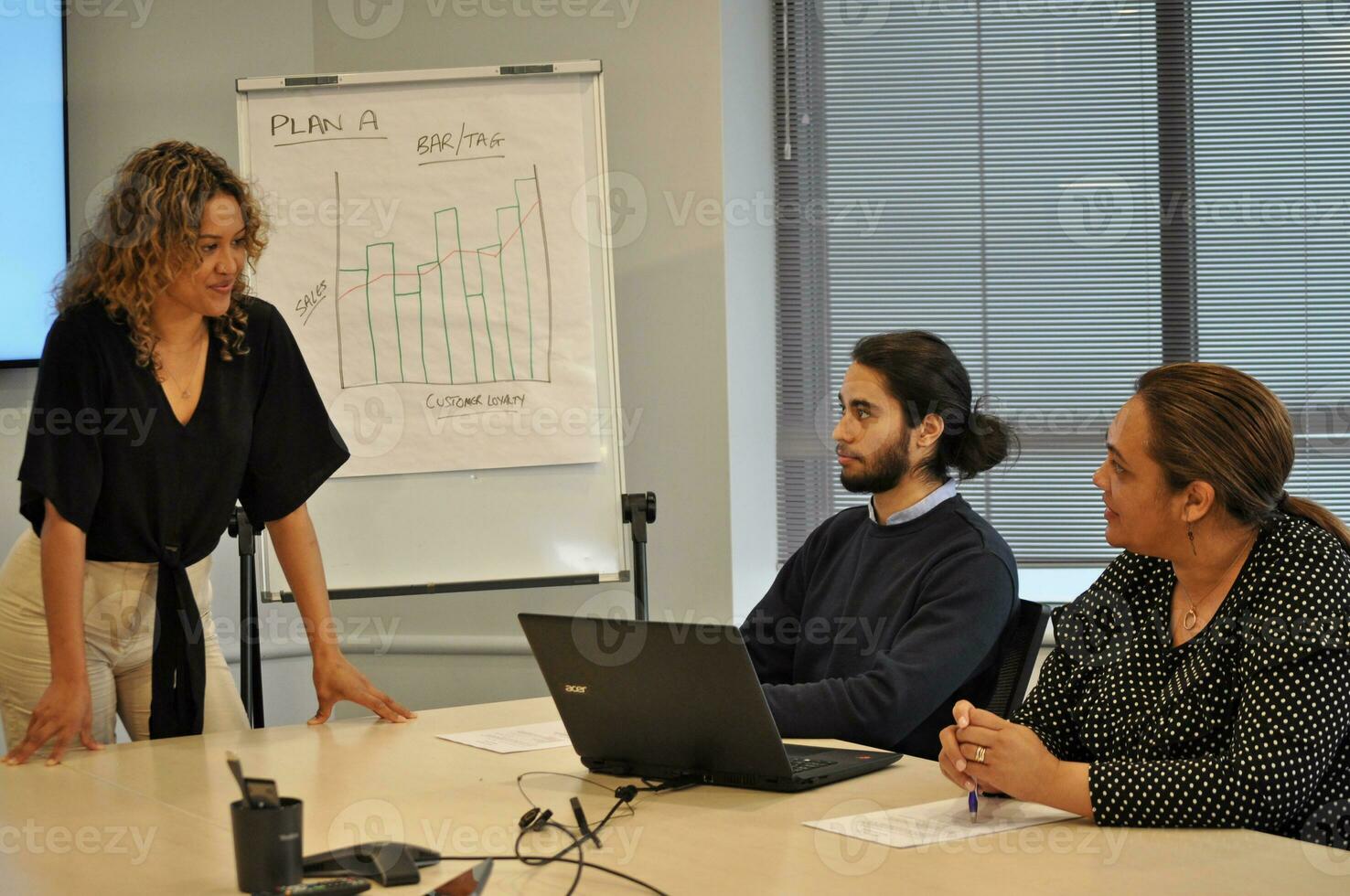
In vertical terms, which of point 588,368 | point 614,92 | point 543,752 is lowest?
point 543,752

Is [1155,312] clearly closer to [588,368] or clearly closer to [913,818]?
[588,368]

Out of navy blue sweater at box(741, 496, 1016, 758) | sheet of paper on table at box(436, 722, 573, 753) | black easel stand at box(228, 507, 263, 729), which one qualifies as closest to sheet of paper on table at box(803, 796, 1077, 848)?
navy blue sweater at box(741, 496, 1016, 758)

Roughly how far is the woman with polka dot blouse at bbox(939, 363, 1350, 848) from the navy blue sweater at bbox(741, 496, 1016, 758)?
253mm

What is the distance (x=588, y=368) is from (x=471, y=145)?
0.64m

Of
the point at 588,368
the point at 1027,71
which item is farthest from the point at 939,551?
the point at 1027,71

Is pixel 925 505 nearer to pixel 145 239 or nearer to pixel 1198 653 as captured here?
pixel 1198 653

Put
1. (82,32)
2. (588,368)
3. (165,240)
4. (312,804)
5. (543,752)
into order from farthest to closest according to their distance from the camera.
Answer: (82,32) < (588,368) < (165,240) < (543,752) < (312,804)

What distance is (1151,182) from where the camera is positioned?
358 centimetres

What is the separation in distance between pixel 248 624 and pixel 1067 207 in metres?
2.48

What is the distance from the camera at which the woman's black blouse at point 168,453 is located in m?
2.07

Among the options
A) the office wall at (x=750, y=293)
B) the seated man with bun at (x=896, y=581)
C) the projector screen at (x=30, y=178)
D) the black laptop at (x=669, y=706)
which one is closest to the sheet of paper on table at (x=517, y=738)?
the black laptop at (x=669, y=706)

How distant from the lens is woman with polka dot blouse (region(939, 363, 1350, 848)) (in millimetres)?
1424

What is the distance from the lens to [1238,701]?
59.5 inches

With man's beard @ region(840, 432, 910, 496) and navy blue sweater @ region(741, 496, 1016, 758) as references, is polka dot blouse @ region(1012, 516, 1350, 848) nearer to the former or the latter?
navy blue sweater @ region(741, 496, 1016, 758)
